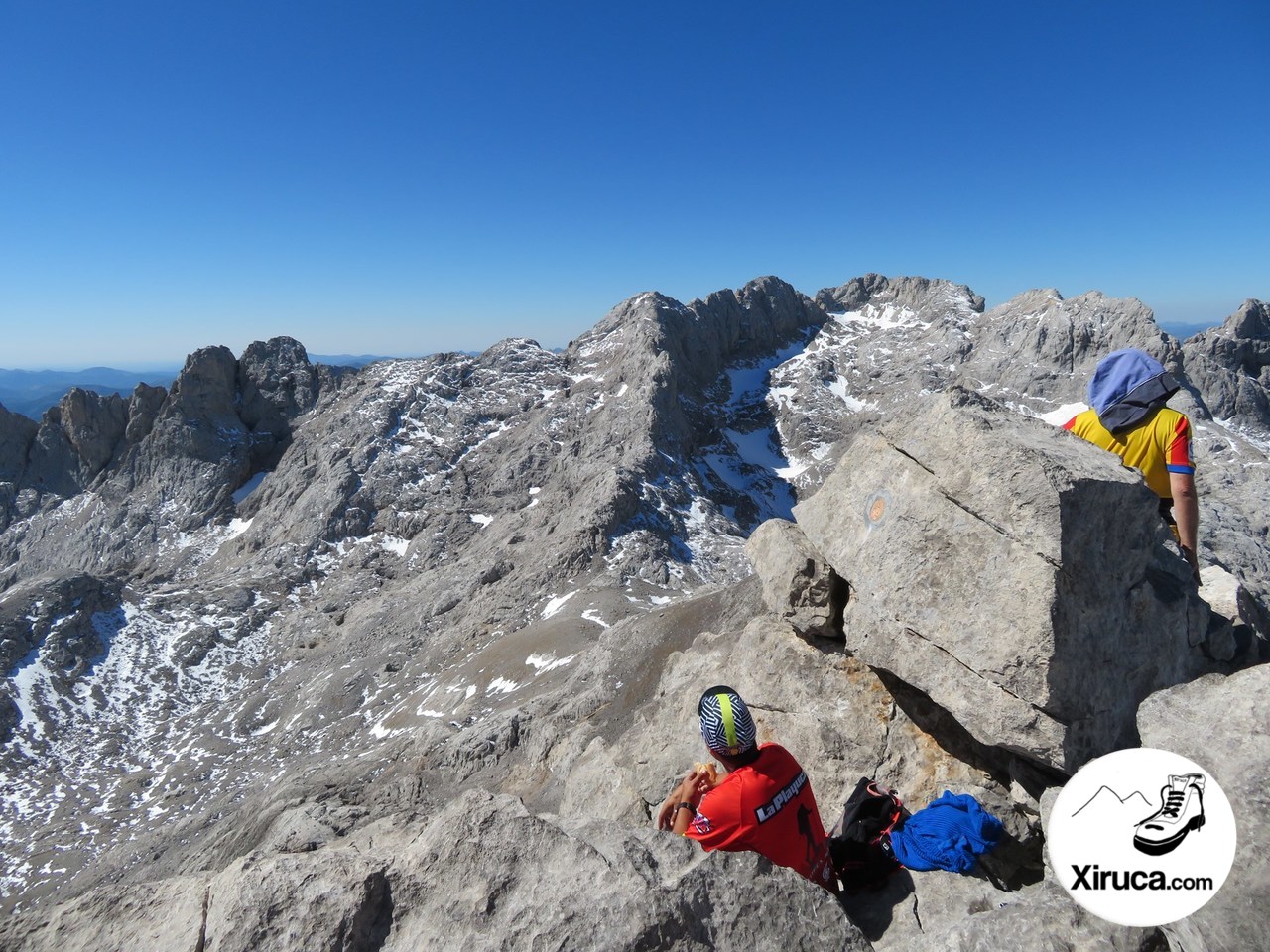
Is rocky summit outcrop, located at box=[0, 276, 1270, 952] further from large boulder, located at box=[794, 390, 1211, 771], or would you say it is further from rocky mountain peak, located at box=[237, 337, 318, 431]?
rocky mountain peak, located at box=[237, 337, 318, 431]

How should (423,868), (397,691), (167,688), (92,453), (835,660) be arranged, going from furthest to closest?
1. (92,453)
2. (167,688)
3. (397,691)
4. (835,660)
5. (423,868)

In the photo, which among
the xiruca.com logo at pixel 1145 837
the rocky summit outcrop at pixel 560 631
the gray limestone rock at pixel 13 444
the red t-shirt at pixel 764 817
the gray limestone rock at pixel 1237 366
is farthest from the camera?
the gray limestone rock at pixel 1237 366

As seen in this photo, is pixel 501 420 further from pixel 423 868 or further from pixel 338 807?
pixel 423 868

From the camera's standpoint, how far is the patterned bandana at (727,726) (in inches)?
237

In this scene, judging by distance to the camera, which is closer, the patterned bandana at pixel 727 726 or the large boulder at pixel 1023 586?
the patterned bandana at pixel 727 726

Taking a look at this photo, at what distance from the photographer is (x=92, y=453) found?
96.9 metres

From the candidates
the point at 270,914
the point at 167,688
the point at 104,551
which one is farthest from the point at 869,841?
the point at 104,551

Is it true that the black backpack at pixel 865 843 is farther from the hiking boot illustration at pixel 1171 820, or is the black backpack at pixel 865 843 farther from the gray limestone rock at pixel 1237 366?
the gray limestone rock at pixel 1237 366

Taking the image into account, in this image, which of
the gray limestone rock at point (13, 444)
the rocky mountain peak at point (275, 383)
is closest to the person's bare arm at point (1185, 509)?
the rocky mountain peak at point (275, 383)

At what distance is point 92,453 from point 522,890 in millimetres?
127060

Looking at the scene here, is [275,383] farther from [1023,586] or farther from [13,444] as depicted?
[1023,586]

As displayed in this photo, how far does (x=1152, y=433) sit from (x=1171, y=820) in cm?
647

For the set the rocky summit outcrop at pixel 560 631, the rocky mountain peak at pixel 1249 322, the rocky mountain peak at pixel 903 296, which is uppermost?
the rocky mountain peak at pixel 903 296

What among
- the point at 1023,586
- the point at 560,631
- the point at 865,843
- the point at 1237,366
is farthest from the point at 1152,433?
the point at 1237,366
